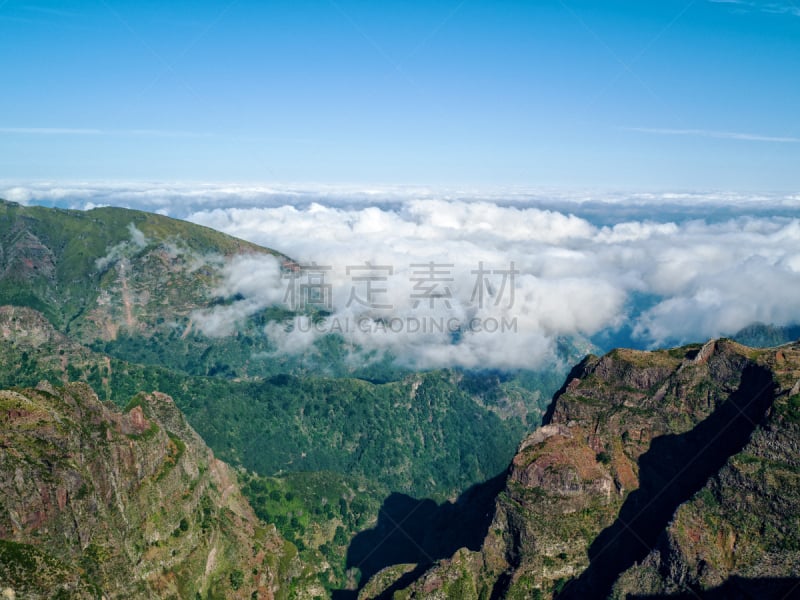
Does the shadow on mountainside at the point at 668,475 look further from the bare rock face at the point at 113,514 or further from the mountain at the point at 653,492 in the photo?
the bare rock face at the point at 113,514

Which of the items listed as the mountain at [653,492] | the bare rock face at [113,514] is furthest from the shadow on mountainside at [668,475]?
the bare rock face at [113,514]

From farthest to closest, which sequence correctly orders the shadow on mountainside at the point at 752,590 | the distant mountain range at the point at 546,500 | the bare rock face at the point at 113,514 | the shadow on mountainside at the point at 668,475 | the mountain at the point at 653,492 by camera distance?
the shadow on mountainside at the point at 668,475 → the mountain at the point at 653,492 → the shadow on mountainside at the point at 752,590 → the distant mountain range at the point at 546,500 → the bare rock face at the point at 113,514

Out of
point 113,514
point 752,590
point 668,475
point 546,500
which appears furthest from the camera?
point 668,475

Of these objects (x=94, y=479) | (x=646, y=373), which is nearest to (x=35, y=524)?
(x=94, y=479)

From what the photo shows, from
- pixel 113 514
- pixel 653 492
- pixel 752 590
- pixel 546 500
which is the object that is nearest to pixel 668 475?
pixel 653 492

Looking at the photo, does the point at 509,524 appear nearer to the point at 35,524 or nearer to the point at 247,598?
the point at 247,598

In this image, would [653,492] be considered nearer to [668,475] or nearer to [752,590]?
[668,475]
